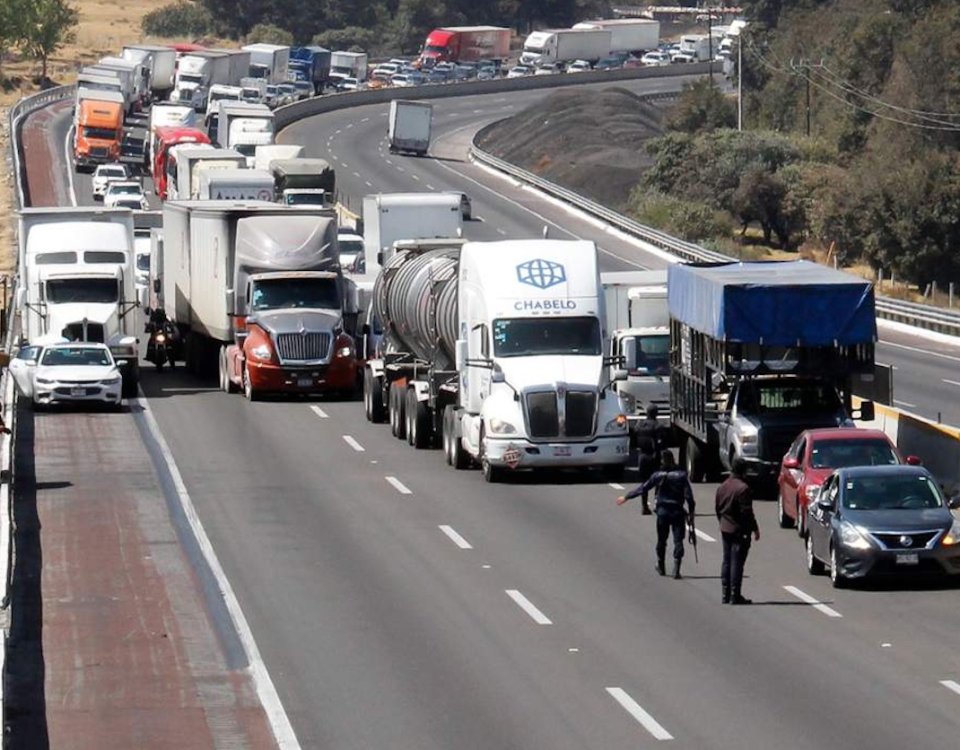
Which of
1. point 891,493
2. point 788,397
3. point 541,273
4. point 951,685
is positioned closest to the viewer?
point 951,685

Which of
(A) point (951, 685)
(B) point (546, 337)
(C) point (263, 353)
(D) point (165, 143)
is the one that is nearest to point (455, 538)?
(B) point (546, 337)

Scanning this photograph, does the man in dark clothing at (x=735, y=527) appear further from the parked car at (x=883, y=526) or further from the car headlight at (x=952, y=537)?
the car headlight at (x=952, y=537)

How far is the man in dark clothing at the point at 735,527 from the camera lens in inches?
877

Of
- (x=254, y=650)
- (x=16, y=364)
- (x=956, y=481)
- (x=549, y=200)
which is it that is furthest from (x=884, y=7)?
(x=254, y=650)

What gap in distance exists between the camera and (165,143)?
92.7m

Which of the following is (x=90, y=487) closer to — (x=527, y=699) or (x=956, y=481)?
(x=956, y=481)

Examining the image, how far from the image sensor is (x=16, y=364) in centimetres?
4309

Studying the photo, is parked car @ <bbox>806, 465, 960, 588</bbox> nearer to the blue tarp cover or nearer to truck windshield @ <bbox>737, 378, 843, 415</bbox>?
truck windshield @ <bbox>737, 378, 843, 415</bbox>

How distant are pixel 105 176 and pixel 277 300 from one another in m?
51.4

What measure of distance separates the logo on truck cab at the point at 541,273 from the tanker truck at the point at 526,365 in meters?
0.02

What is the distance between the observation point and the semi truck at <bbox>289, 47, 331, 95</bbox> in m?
152

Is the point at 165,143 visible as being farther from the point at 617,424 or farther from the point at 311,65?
the point at 617,424

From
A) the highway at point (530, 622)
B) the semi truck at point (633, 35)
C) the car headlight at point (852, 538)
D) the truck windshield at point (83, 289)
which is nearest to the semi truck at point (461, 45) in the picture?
the semi truck at point (633, 35)

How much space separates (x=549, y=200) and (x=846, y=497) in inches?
2918
